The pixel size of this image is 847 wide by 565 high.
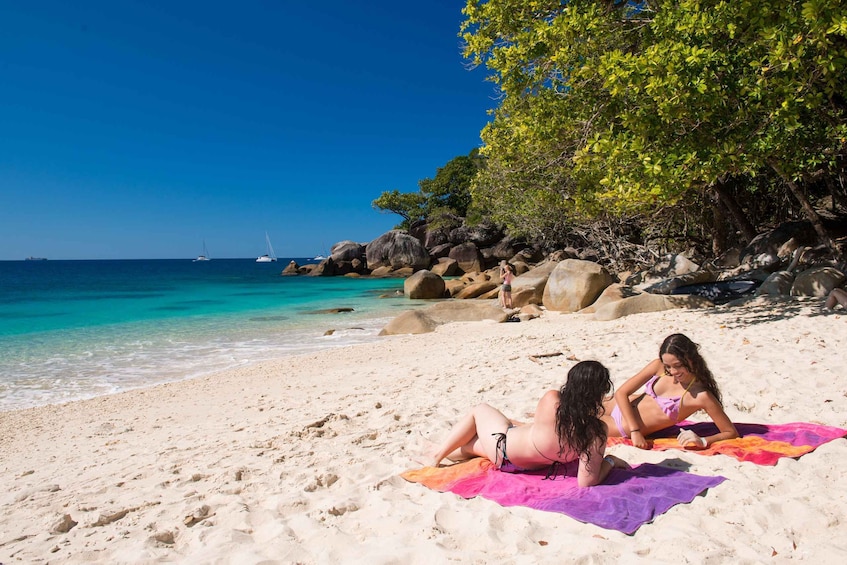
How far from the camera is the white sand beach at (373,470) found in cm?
297

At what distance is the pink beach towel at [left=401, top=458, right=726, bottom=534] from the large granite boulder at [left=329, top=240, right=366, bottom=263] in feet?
161

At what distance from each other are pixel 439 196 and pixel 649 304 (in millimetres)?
38845

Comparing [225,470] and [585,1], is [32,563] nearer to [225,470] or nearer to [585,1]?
[225,470]

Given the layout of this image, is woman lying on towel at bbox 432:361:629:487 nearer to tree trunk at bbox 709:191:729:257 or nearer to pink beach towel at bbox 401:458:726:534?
pink beach towel at bbox 401:458:726:534

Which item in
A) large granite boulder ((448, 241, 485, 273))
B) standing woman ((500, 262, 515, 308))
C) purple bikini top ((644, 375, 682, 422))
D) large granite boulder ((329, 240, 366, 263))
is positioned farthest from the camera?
large granite boulder ((329, 240, 366, 263))

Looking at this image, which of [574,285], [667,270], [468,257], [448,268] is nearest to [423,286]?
[574,285]

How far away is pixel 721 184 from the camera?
14.1 metres

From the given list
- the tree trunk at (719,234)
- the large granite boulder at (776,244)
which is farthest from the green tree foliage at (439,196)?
the large granite boulder at (776,244)

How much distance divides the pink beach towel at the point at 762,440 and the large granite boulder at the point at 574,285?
33.9 ft

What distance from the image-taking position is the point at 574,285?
1485cm

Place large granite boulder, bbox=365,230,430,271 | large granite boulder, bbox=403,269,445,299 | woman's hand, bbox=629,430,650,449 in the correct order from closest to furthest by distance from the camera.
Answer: woman's hand, bbox=629,430,650,449 < large granite boulder, bbox=403,269,445,299 < large granite boulder, bbox=365,230,430,271

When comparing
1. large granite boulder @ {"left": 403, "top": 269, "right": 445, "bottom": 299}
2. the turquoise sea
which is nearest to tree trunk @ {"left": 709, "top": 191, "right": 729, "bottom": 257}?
the turquoise sea

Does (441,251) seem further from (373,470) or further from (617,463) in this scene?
(617,463)

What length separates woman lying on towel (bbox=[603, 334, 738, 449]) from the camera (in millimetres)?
4145
